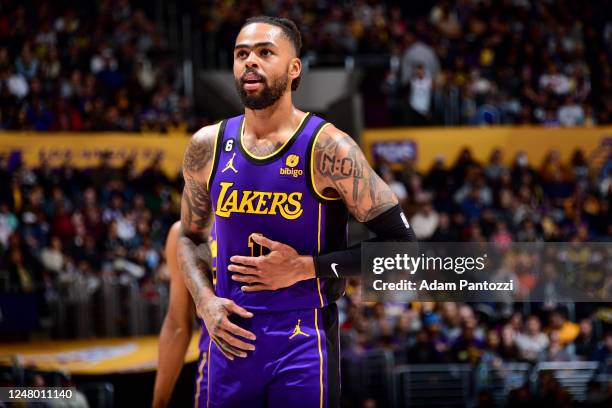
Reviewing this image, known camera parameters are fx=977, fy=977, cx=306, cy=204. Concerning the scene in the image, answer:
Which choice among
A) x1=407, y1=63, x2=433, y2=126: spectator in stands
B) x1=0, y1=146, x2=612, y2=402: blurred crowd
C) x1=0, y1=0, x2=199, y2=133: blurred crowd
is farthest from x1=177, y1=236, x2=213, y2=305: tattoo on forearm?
x1=407, y1=63, x2=433, y2=126: spectator in stands

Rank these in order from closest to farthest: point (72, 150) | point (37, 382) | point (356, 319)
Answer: point (37, 382) → point (356, 319) → point (72, 150)

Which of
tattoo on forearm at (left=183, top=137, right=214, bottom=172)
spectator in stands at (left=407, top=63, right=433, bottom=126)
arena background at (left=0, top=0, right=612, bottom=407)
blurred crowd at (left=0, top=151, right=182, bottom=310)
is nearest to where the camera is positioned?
tattoo on forearm at (left=183, top=137, right=214, bottom=172)

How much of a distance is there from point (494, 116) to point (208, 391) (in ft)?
44.4

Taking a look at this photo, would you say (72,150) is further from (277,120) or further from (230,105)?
(277,120)

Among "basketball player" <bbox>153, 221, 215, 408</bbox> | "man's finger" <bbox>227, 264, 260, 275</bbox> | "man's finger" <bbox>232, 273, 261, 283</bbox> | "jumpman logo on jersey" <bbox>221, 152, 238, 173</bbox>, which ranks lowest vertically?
"basketball player" <bbox>153, 221, 215, 408</bbox>

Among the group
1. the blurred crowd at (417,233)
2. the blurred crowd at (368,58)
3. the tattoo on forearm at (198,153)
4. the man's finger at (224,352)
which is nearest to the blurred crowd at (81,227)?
the blurred crowd at (417,233)

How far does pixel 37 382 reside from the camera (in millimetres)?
7508

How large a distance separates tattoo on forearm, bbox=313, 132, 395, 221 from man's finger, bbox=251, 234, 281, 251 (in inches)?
13.2

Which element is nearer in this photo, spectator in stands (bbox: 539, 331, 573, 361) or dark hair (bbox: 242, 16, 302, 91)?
dark hair (bbox: 242, 16, 302, 91)

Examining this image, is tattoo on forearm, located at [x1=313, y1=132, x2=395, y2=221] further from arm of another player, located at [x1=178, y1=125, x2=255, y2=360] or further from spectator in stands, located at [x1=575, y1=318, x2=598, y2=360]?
spectator in stands, located at [x1=575, y1=318, x2=598, y2=360]

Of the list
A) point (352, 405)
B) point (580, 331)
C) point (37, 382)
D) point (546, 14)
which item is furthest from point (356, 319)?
point (546, 14)

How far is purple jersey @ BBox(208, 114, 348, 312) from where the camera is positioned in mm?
3936


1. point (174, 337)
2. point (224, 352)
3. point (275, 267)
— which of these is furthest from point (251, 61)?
point (174, 337)

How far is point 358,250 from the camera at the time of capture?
3.99m
